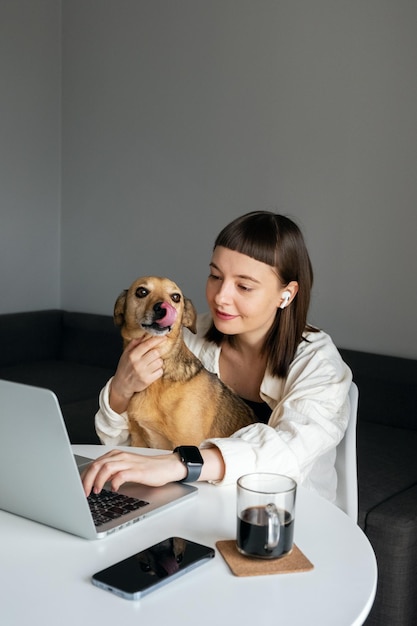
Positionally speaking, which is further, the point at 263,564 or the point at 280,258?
the point at 280,258

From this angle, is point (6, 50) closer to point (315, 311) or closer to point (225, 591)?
point (315, 311)

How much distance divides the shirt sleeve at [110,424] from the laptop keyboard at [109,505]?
446 millimetres

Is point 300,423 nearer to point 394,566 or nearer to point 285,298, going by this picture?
point 285,298

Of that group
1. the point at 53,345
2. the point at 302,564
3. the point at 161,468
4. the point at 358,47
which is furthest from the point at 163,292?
the point at 53,345

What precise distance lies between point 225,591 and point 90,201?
3.27 metres

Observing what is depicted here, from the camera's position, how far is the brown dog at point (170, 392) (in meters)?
1.69

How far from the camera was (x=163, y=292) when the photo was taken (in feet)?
5.54

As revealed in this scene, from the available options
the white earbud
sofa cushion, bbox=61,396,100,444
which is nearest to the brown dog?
the white earbud

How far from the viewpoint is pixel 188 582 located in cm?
96

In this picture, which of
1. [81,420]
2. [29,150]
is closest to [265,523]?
[81,420]

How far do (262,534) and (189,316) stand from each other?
0.84 metres

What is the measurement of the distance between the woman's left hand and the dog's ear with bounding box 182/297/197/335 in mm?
528

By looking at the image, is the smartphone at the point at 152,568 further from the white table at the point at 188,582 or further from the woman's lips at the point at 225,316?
the woman's lips at the point at 225,316

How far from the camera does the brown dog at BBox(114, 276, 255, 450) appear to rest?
1.69 m
